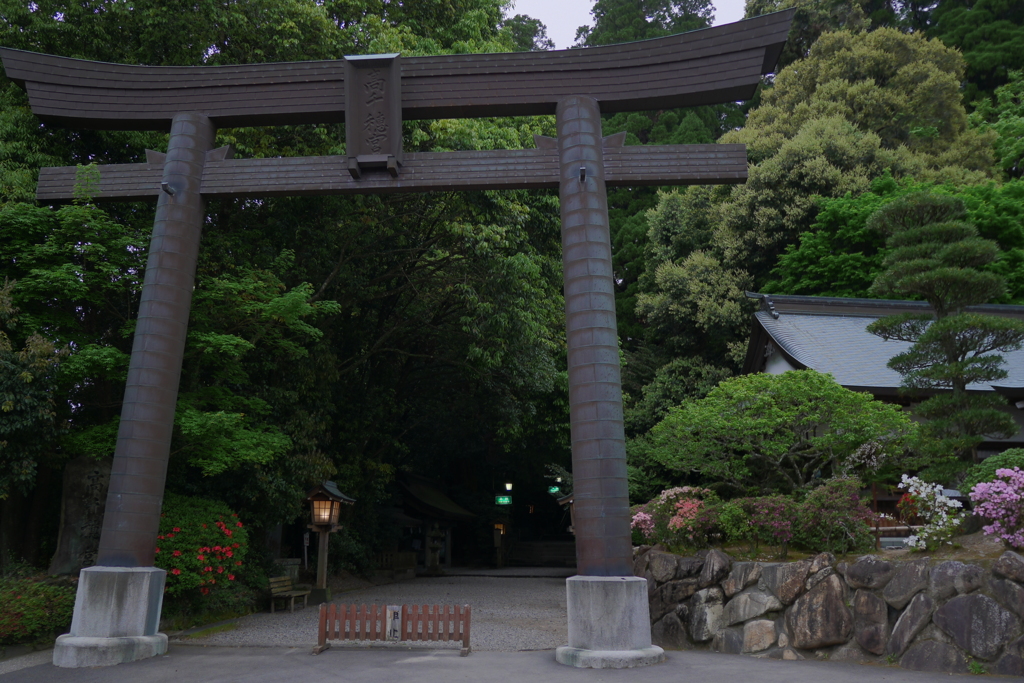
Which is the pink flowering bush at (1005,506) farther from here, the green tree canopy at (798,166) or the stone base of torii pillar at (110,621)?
the green tree canopy at (798,166)

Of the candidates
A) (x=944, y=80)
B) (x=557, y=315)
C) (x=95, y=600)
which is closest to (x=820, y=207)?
(x=944, y=80)

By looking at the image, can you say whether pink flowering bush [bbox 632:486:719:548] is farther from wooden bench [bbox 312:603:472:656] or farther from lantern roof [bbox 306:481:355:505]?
lantern roof [bbox 306:481:355:505]

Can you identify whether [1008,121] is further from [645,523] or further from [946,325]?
[645,523]

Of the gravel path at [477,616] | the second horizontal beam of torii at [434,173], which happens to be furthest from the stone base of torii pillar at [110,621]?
the second horizontal beam of torii at [434,173]

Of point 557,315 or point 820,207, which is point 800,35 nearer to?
point 820,207

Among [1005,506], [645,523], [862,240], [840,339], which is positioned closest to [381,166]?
[645,523]

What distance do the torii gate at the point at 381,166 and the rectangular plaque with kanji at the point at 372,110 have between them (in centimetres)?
2

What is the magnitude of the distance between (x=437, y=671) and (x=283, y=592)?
8.29 metres

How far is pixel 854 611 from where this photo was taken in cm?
827

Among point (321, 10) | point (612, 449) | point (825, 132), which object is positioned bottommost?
point (612, 449)

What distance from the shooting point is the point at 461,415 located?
2527cm

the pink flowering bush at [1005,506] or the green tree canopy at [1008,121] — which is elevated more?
the green tree canopy at [1008,121]

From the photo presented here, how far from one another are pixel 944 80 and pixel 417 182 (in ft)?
99.6

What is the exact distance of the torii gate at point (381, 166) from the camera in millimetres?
8484
